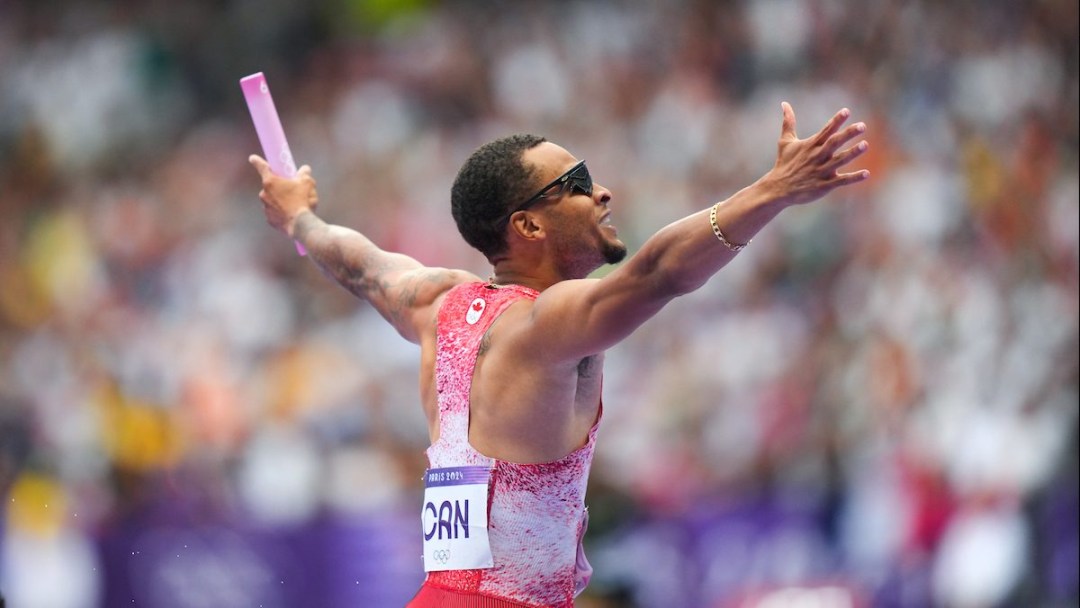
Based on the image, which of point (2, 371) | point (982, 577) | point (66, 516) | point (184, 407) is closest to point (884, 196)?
point (982, 577)

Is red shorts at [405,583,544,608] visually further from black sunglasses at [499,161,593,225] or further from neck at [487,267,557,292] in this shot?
black sunglasses at [499,161,593,225]

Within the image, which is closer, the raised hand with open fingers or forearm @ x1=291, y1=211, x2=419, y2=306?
the raised hand with open fingers

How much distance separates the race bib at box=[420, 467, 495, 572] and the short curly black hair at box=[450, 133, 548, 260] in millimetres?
780

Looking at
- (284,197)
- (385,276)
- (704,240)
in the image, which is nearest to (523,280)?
(385,276)

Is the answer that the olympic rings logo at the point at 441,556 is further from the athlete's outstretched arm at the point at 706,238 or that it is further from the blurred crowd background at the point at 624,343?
the blurred crowd background at the point at 624,343

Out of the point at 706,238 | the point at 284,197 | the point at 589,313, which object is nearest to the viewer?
the point at 706,238

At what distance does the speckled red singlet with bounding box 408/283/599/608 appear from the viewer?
395 centimetres

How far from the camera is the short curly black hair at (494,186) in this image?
14.1 ft

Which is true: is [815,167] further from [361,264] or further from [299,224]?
[299,224]

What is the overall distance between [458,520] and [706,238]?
1.18 metres

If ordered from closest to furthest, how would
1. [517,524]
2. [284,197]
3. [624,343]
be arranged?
[517,524], [284,197], [624,343]

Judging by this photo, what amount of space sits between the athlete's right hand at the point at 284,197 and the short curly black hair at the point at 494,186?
3.85 feet

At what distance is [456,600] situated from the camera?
3.96 m

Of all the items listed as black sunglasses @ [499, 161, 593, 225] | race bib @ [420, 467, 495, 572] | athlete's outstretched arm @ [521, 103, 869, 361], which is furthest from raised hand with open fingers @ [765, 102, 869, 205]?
race bib @ [420, 467, 495, 572]
